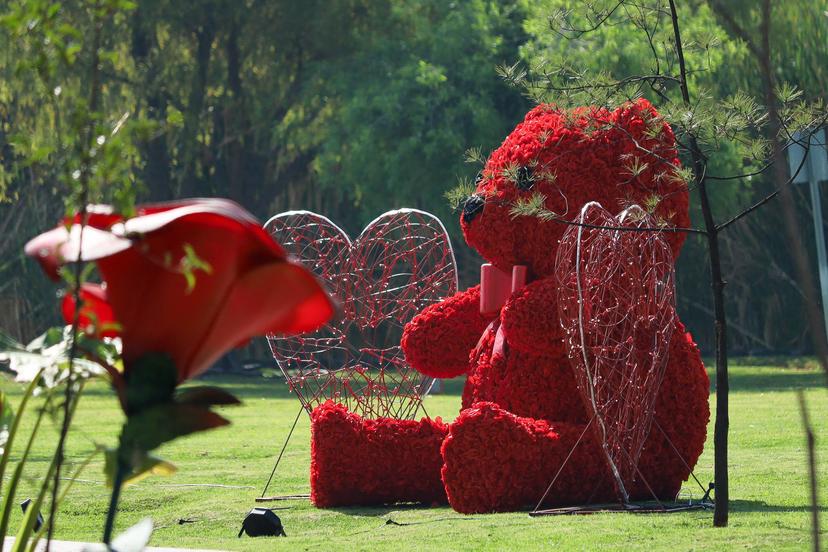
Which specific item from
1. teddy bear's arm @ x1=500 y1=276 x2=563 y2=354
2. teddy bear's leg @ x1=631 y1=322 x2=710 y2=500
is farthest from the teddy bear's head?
teddy bear's leg @ x1=631 y1=322 x2=710 y2=500

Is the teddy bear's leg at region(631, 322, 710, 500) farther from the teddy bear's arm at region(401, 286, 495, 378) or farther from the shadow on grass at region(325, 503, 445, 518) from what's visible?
the shadow on grass at region(325, 503, 445, 518)

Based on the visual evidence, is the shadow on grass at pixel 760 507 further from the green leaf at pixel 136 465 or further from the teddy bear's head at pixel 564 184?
the green leaf at pixel 136 465

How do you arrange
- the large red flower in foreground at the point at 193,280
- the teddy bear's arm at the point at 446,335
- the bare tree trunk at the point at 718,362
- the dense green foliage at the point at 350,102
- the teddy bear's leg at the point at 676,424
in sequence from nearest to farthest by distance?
1. the large red flower in foreground at the point at 193,280
2. the bare tree trunk at the point at 718,362
3. the teddy bear's leg at the point at 676,424
4. the teddy bear's arm at the point at 446,335
5. the dense green foliage at the point at 350,102

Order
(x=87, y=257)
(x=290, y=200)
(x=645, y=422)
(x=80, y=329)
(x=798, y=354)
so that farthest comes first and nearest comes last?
(x=290, y=200)
(x=798, y=354)
(x=645, y=422)
(x=80, y=329)
(x=87, y=257)

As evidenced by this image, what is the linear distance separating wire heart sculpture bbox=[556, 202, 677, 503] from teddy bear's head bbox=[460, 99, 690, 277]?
23 centimetres

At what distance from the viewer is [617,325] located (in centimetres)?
716

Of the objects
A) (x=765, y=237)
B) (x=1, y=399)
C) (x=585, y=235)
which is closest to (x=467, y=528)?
(x=585, y=235)

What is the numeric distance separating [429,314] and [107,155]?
6426 mm

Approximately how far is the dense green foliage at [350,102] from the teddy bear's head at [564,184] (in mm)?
11614

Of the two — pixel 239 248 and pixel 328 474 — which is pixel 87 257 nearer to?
pixel 239 248

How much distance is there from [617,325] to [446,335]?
1.19m

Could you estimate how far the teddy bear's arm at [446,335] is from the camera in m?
7.93

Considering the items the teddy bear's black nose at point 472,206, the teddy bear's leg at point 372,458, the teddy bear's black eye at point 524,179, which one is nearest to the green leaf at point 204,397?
the teddy bear's black eye at point 524,179

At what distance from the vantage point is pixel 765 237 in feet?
84.0
